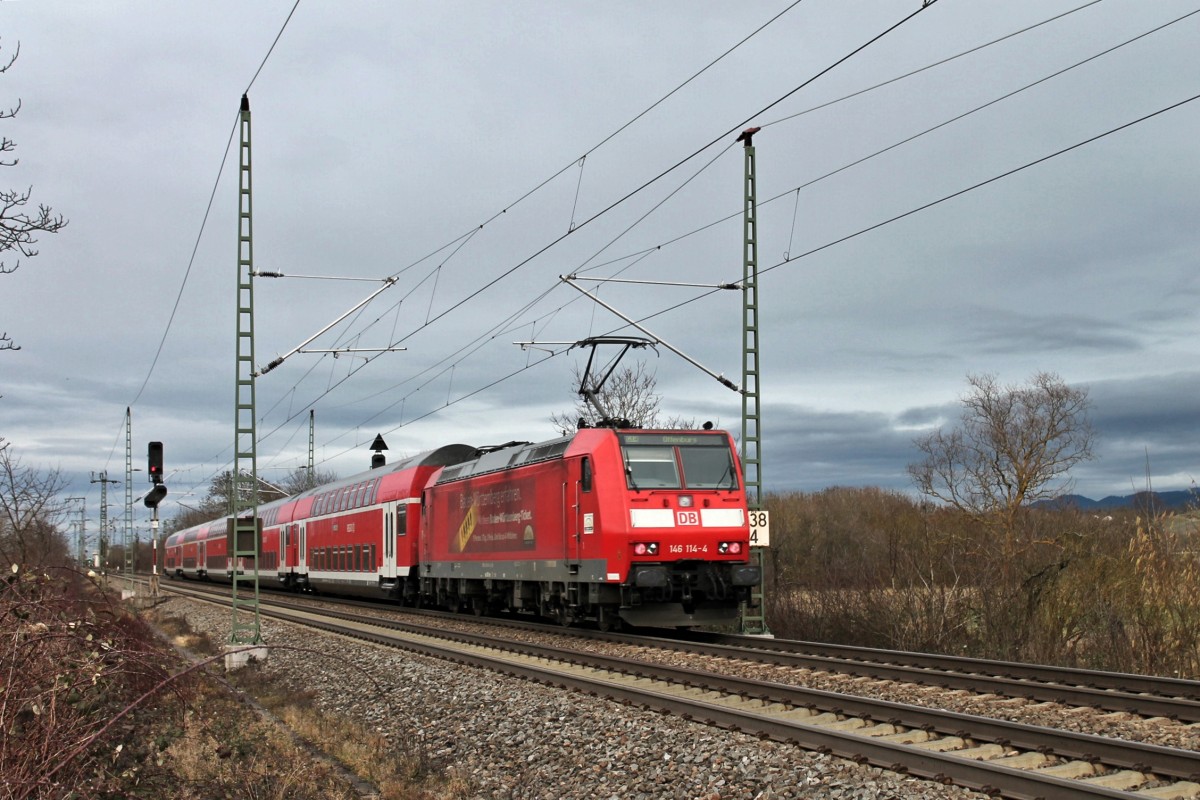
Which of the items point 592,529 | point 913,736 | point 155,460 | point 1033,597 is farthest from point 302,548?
point 913,736

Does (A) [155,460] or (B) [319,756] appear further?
(A) [155,460]

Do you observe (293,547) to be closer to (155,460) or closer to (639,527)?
(155,460)

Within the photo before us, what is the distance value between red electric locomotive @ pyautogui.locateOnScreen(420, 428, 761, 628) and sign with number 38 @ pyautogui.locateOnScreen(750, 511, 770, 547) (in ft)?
0.60

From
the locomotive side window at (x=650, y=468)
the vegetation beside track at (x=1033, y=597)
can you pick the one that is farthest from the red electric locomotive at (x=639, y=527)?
the vegetation beside track at (x=1033, y=597)

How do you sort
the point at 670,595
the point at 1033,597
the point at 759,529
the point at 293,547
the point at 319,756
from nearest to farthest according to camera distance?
the point at 319,756, the point at 1033,597, the point at 670,595, the point at 759,529, the point at 293,547

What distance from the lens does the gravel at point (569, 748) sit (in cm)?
801

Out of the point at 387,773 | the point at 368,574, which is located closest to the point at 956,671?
the point at 387,773

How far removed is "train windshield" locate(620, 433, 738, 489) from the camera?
1800cm

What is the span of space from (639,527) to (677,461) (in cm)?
151

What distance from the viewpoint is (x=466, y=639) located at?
18.7 metres

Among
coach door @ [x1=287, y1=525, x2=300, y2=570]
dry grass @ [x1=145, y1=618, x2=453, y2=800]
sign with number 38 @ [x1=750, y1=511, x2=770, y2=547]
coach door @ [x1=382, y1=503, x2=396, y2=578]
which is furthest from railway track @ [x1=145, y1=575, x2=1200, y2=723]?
coach door @ [x1=287, y1=525, x2=300, y2=570]

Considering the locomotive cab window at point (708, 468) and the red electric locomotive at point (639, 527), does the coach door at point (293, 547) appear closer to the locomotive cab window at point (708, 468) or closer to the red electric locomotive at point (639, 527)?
the red electric locomotive at point (639, 527)

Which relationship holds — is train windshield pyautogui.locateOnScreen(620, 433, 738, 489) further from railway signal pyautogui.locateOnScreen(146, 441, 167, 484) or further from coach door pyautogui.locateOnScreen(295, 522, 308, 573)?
coach door pyautogui.locateOnScreen(295, 522, 308, 573)

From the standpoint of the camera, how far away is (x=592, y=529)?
17.9 m
